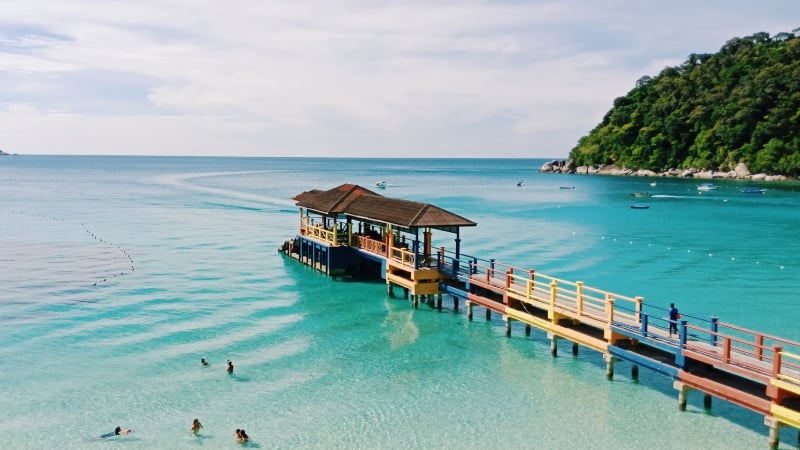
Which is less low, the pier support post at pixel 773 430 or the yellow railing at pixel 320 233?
the yellow railing at pixel 320 233

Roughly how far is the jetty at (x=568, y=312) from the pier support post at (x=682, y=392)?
0.09ft

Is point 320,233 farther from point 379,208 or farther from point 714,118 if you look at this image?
point 714,118

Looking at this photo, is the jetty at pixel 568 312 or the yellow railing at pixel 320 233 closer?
the jetty at pixel 568 312

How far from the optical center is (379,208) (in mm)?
35438

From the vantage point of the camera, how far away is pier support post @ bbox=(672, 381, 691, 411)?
64.0ft

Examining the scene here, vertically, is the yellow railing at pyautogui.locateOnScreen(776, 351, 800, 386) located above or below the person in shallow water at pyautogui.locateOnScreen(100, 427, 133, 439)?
above

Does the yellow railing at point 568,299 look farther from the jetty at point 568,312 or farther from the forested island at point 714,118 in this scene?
the forested island at point 714,118

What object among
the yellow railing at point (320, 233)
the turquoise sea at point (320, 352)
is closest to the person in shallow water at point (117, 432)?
the turquoise sea at point (320, 352)

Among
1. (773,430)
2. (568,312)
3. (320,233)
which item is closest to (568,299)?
(568,312)

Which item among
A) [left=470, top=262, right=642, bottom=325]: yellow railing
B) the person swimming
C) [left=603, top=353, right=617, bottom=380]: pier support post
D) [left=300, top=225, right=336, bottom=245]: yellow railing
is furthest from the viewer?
[left=300, top=225, right=336, bottom=245]: yellow railing

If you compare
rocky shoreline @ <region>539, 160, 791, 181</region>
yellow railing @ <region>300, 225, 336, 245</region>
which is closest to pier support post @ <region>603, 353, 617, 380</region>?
yellow railing @ <region>300, 225, 336, 245</region>

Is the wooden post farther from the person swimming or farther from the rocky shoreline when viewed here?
the rocky shoreline

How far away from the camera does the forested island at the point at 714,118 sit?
12875 cm

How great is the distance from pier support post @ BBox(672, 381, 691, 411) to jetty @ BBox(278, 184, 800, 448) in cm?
3
